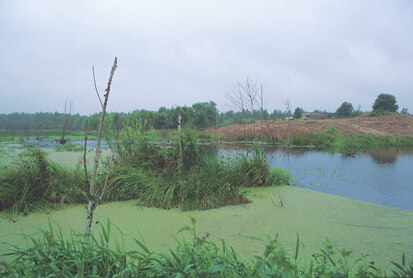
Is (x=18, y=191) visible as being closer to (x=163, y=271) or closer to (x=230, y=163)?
(x=163, y=271)

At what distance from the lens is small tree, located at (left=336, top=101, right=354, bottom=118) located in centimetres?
5003

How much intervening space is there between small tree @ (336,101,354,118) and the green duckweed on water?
173ft

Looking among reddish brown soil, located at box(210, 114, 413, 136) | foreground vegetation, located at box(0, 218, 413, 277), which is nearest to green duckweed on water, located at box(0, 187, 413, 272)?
foreground vegetation, located at box(0, 218, 413, 277)

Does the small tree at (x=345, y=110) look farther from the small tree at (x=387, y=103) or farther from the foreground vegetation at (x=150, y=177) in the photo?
the foreground vegetation at (x=150, y=177)

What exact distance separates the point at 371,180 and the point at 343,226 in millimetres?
4785

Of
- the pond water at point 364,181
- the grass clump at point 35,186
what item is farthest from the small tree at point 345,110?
the grass clump at point 35,186

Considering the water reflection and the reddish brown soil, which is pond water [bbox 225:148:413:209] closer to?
the water reflection

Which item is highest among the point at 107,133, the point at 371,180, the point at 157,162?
the point at 107,133

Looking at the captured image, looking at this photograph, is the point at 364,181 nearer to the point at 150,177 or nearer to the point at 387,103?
the point at 150,177

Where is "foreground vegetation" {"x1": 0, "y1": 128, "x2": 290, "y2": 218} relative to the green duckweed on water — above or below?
above

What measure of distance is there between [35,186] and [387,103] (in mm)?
→ 54766

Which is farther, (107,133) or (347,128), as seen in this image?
(347,128)

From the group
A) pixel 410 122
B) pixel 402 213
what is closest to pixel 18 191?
pixel 402 213

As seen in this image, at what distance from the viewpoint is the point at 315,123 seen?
3281cm
